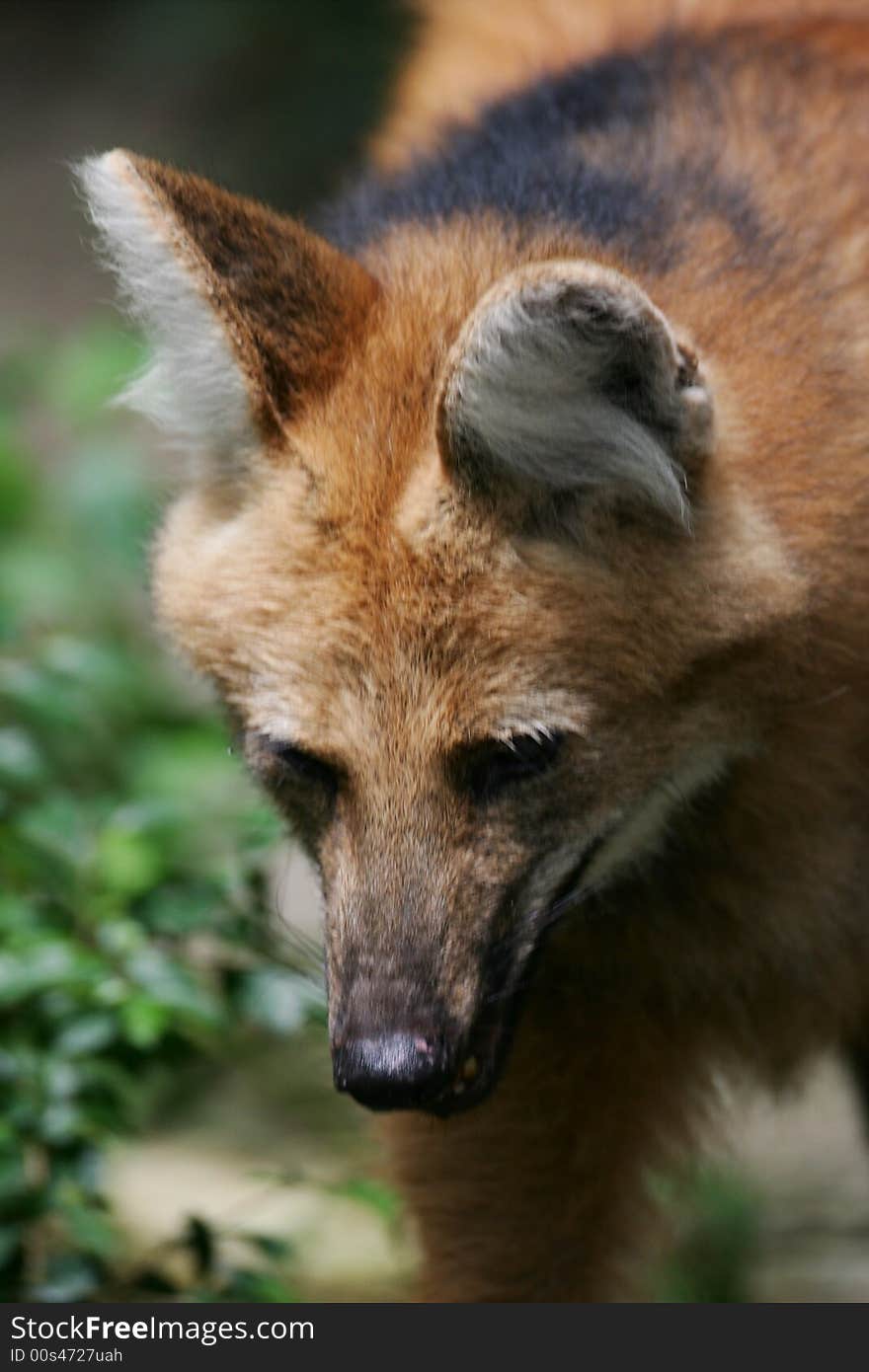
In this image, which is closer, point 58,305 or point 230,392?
point 230,392

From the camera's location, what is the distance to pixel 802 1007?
121 inches

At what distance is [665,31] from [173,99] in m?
6.62

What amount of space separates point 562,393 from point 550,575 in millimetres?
246

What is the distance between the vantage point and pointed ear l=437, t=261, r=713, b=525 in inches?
85.5

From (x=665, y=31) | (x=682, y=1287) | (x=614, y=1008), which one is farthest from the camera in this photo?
(x=682, y=1287)

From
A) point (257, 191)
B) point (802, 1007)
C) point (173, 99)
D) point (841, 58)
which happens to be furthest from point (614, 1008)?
point (173, 99)

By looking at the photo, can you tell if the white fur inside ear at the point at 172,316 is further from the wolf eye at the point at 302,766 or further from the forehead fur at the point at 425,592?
the wolf eye at the point at 302,766

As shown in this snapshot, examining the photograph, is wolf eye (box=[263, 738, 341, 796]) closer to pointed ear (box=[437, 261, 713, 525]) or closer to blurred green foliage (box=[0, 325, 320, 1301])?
pointed ear (box=[437, 261, 713, 525])

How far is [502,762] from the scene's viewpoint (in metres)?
2.42

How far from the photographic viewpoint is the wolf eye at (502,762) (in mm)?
2395

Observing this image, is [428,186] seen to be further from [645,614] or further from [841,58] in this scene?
[645,614]

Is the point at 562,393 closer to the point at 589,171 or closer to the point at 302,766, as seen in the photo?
the point at 302,766

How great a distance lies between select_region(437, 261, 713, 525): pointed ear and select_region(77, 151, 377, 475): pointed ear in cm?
32

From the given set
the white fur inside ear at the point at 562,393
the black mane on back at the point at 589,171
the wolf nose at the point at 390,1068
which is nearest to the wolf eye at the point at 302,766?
the wolf nose at the point at 390,1068
